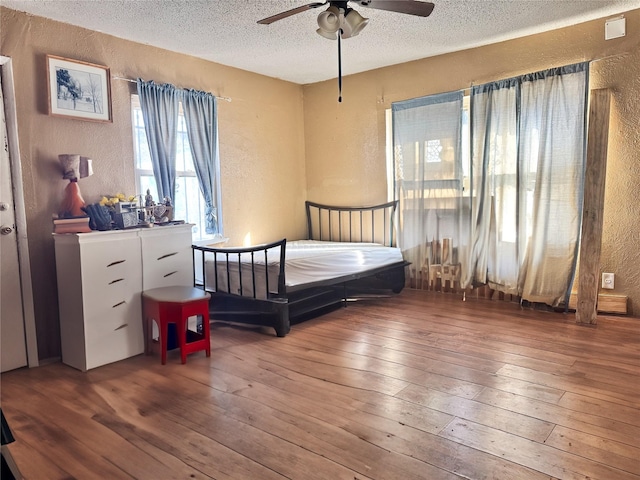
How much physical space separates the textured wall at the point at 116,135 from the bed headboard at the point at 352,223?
1.50ft

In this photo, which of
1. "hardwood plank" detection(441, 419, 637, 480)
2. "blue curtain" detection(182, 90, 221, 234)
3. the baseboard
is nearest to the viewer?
"hardwood plank" detection(441, 419, 637, 480)

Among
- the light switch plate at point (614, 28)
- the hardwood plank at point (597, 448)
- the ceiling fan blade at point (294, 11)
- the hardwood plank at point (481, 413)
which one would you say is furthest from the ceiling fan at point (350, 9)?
the hardwood plank at point (597, 448)

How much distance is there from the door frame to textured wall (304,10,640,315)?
101 inches

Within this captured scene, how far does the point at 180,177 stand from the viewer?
13.5 ft

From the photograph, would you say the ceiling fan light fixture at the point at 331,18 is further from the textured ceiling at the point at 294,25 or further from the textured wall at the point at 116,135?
the textured wall at the point at 116,135

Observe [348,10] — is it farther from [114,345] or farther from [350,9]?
[114,345]

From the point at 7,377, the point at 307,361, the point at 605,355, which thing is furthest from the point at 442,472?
the point at 7,377

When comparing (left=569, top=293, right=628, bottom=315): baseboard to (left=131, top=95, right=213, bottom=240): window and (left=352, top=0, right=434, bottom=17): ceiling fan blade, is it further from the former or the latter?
(left=131, top=95, right=213, bottom=240): window

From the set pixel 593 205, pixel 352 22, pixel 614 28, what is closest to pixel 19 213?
pixel 352 22

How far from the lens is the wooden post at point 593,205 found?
Answer: 11.3 feet

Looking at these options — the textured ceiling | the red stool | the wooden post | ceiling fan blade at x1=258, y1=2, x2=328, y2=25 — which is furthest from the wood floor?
the textured ceiling

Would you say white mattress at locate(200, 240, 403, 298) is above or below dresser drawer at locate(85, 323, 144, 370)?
above

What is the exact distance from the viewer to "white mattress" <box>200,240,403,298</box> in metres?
3.48

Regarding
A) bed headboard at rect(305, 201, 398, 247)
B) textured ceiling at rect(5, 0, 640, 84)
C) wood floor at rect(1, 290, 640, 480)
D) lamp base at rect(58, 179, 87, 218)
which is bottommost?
wood floor at rect(1, 290, 640, 480)
